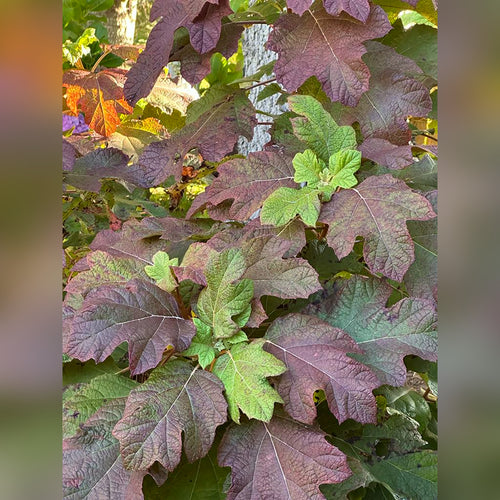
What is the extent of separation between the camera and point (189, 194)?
1.81m

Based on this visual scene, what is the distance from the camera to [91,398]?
796mm

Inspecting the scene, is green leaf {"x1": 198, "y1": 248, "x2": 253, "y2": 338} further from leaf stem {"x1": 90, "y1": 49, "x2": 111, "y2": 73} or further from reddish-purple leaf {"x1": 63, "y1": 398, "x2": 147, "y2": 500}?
leaf stem {"x1": 90, "y1": 49, "x2": 111, "y2": 73}

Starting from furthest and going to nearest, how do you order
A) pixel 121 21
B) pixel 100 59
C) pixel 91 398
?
pixel 121 21 → pixel 100 59 → pixel 91 398

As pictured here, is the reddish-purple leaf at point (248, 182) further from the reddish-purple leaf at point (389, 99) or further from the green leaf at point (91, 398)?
the green leaf at point (91, 398)

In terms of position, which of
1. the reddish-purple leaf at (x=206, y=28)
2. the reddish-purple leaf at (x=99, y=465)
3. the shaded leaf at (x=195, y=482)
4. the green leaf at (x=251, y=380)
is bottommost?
the shaded leaf at (x=195, y=482)

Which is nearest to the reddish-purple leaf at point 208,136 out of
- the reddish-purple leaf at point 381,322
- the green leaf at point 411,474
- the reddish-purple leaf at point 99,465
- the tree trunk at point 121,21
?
the reddish-purple leaf at point 381,322

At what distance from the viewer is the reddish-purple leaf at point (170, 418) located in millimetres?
666

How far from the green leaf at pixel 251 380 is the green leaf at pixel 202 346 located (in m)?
0.02

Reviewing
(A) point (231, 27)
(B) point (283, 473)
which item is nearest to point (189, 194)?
(A) point (231, 27)

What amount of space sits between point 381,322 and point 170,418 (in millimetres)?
320

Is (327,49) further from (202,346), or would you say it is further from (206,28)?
(202,346)

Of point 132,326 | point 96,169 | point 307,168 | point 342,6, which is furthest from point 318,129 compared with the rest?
point 96,169

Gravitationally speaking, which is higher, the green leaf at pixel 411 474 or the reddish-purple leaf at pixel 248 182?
the reddish-purple leaf at pixel 248 182
